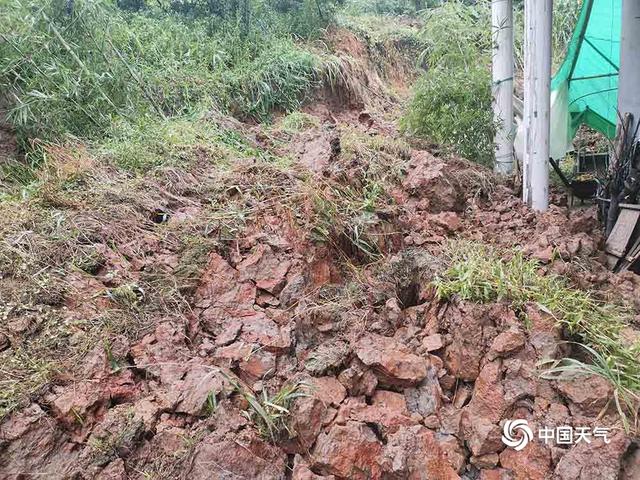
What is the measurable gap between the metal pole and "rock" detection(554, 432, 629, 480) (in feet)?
11.2

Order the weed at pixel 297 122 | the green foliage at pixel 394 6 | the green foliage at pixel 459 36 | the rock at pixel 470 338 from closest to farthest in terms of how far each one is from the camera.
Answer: the rock at pixel 470 338
the green foliage at pixel 459 36
the weed at pixel 297 122
the green foliage at pixel 394 6

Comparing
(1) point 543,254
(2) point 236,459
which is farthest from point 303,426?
(1) point 543,254

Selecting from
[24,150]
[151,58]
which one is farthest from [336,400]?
[151,58]

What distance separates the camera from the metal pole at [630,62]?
3.96 m

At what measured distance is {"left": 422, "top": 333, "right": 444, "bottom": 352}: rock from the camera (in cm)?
195

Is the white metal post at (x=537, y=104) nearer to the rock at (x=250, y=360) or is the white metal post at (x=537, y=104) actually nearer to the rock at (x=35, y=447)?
the rock at (x=250, y=360)

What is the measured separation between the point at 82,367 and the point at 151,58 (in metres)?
4.28

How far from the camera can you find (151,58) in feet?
16.5

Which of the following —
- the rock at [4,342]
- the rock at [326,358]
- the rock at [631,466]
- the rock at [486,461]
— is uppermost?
the rock at [4,342]

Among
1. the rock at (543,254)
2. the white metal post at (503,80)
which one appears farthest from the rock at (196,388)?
the white metal post at (503,80)

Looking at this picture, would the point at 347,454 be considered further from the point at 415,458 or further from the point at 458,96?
the point at 458,96

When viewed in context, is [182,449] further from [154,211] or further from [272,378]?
[154,211]

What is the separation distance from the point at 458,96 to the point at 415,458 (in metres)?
3.48

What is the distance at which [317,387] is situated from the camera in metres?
1.72
